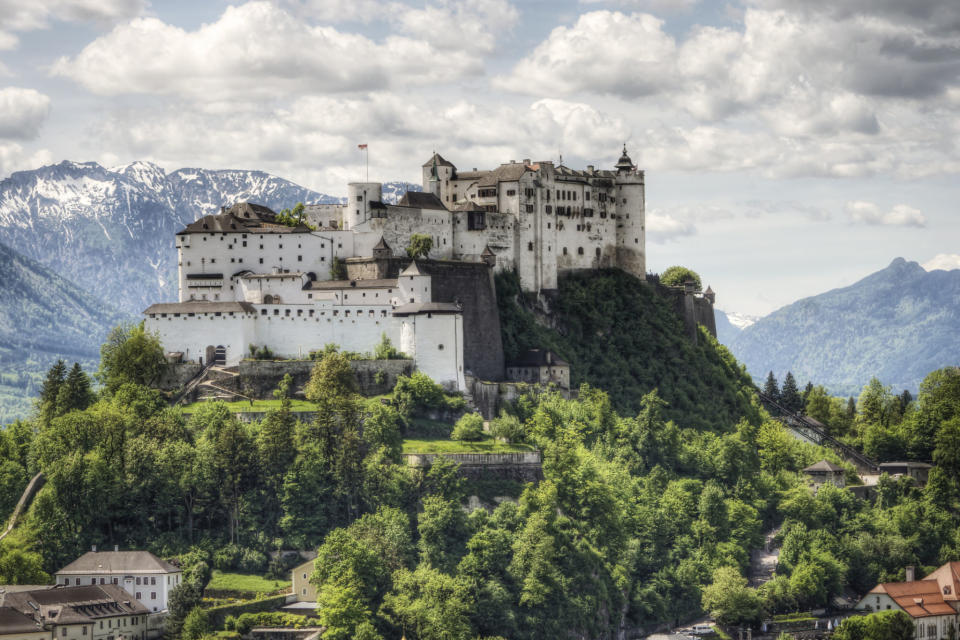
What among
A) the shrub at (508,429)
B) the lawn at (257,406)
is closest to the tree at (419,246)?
→ the shrub at (508,429)

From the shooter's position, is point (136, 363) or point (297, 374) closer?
point (136, 363)

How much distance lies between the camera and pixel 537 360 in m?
99.5

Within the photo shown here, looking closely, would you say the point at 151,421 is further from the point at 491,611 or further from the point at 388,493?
the point at 491,611

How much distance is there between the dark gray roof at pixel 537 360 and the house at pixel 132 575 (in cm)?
Result: 3378

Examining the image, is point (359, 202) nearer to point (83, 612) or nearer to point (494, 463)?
point (494, 463)

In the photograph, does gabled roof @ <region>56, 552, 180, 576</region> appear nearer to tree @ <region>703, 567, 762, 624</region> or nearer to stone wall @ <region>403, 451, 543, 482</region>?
stone wall @ <region>403, 451, 543, 482</region>

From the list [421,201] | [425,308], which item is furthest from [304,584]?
[421,201]

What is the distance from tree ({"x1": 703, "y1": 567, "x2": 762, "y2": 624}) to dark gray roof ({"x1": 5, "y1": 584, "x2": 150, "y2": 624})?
109 ft

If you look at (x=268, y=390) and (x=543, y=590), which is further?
(x=268, y=390)

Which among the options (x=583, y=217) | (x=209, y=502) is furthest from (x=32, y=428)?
(x=583, y=217)

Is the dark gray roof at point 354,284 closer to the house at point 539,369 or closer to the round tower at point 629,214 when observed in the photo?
the house at point 539,369

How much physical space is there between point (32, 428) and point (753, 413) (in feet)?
178

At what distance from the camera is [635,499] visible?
91.8 meters

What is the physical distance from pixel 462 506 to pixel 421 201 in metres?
27.9
